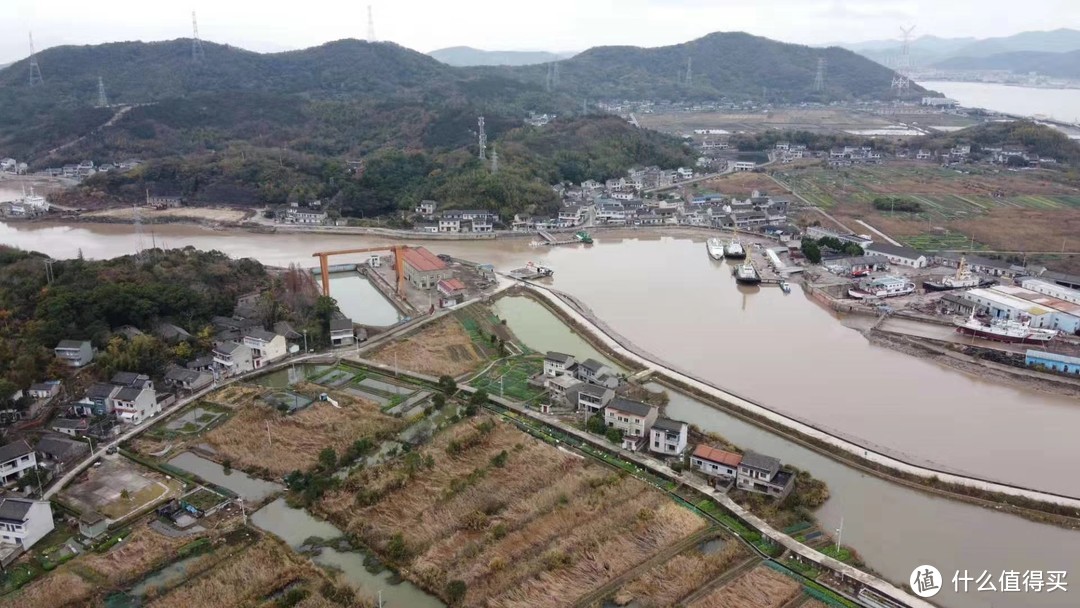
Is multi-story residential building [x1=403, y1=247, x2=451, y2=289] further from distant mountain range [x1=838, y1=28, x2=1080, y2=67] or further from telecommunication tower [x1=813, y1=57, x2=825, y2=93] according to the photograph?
distant mountain range [x1=838, y1=28, x2=1080, y2=67]

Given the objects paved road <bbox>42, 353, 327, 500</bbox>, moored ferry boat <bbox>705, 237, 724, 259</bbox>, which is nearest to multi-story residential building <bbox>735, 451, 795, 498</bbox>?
paved road <bbox>42, 353, 327, 500</bbox>

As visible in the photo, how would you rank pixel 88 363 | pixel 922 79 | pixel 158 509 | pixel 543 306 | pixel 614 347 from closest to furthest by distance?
1. pixel 158 509
2. pixel 88 363
3. pixel 614 347
4. pixel 543 306
5. pixel 922 79

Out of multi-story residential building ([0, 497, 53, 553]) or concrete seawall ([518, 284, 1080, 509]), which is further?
concrete seawall ([518, 284, 1080, 509])

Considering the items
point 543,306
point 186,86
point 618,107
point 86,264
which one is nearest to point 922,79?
point 618,107

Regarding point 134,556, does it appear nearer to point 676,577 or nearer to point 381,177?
point 676,577

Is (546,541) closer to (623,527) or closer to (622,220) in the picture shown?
(623,527)

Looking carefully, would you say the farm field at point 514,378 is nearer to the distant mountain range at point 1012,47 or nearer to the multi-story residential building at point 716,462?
the multi-story residential building at point 716,462

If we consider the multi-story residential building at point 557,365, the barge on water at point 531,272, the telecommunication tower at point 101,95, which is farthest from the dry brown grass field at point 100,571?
the telecommunication tower at point 101,95
